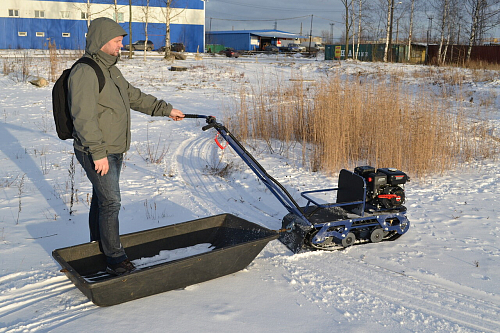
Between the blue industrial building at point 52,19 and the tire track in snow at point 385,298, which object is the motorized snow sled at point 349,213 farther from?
the blue industrial building at point 52,19

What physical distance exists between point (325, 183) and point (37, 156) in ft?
15.9

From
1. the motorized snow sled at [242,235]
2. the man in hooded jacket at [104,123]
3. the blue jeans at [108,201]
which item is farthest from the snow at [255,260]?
the man in hooded jacket at [104,123]

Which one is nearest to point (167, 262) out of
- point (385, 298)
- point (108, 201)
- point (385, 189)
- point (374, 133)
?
point (108, 201)

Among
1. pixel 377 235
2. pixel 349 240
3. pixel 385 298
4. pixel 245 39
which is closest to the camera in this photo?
pixel 385 298

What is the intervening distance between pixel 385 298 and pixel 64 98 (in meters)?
2.98

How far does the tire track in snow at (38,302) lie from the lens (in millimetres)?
3184

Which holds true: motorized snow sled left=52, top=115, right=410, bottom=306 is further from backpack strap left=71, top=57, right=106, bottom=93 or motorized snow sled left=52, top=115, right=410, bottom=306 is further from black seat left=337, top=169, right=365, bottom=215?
backpack strap left=71, top=57, right=106, bottom=93

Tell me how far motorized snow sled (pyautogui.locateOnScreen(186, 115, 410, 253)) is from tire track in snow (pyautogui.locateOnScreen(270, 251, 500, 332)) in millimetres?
331

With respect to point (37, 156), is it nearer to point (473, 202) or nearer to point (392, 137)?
point (392, 137)

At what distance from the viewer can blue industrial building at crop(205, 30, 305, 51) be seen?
6306 centimetres

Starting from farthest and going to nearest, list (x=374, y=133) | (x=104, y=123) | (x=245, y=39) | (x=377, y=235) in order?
(x=245, y=39) < (x=374, y=133) < (x=377, y=235) < (x=104, y=123)

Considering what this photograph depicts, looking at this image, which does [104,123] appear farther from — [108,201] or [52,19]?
[52,19]

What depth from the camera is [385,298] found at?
12.1 ft

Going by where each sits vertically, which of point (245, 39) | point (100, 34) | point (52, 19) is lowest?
point (100, 34)
